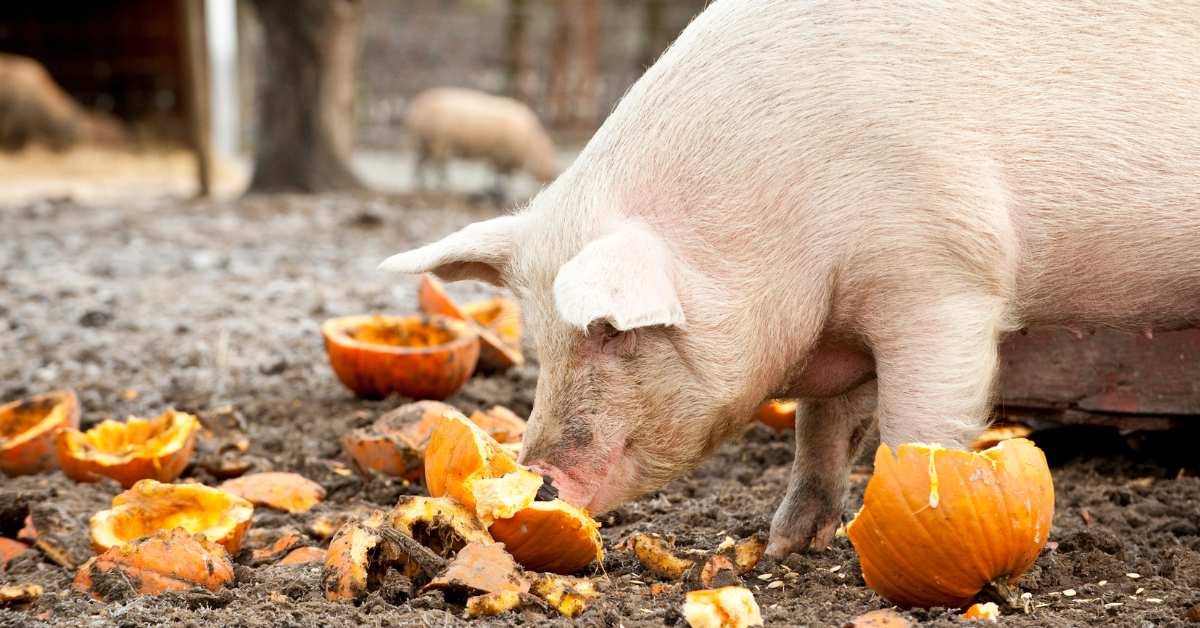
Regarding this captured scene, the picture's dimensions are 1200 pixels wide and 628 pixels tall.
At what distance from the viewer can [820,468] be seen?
3.44 m

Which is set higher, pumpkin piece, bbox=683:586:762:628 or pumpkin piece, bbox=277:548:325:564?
pumpkin piece, bbox=683:586:762:628

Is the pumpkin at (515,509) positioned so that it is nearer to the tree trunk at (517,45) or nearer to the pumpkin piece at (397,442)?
the pumpkin piece at (397,442)

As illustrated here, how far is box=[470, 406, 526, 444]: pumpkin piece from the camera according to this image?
3867 millimetres

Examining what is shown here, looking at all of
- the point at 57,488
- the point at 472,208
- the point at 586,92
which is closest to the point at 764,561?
the point at 57,488

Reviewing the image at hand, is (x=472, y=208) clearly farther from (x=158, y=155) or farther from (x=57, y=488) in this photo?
(x=57, y=488)

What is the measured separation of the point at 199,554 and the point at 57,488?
3.52ft

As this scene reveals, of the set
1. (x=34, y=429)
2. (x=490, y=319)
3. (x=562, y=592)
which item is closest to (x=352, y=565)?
(x=562, y=592)

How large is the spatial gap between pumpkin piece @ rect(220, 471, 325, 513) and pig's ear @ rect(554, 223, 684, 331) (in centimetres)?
132

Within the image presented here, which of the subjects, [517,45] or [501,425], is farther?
[517,45]

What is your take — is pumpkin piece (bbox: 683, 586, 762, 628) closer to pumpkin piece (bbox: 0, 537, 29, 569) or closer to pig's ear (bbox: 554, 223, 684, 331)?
pig's ear (bbox: 554, 223, 684, 331)

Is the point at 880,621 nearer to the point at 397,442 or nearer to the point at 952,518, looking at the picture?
the point at 952,518

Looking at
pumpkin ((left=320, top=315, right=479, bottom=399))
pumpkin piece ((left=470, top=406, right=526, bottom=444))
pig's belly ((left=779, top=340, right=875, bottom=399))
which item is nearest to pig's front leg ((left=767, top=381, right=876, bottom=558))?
pig's belly ((left=779, top=340, right=875, bottom=399))

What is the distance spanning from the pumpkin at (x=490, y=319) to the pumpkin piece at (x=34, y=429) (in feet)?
4.42

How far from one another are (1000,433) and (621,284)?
1712 mm
